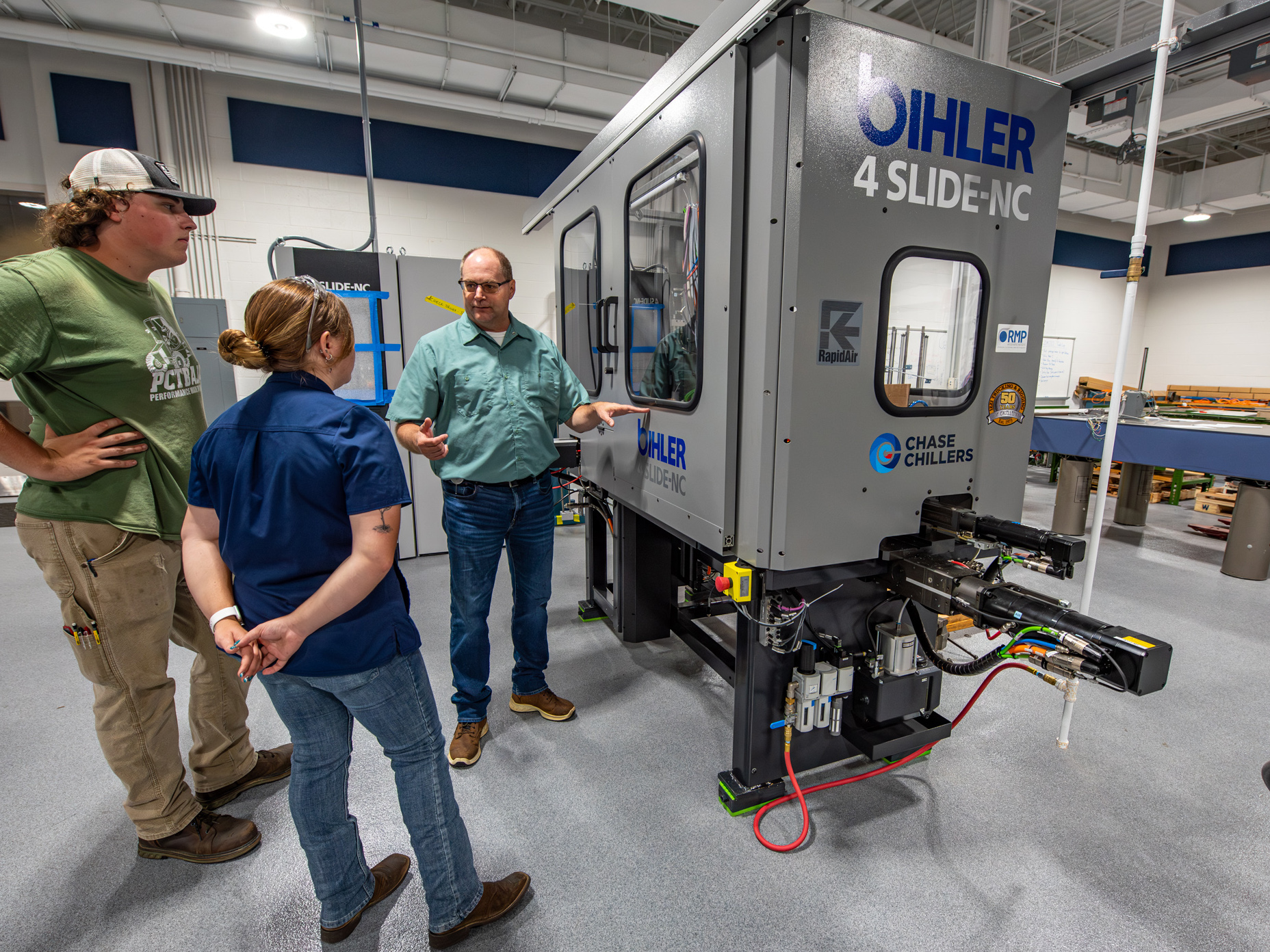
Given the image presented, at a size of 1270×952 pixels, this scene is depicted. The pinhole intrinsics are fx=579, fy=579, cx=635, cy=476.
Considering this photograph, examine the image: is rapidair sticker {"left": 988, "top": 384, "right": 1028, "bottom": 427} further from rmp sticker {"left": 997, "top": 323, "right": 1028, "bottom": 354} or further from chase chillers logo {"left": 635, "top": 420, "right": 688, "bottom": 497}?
chase chillers logo {"left": 635, "top": 420, "right": 688, "bottom": 497}

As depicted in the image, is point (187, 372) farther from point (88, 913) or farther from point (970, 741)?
point (970, 741)

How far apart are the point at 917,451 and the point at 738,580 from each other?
59 centimetres

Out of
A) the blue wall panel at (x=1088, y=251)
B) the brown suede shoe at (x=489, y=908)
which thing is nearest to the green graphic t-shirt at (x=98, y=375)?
the brown suede shoe at (x=489, y=908)

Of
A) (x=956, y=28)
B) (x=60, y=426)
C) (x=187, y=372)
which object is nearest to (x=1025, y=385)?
(x=187, y=372)

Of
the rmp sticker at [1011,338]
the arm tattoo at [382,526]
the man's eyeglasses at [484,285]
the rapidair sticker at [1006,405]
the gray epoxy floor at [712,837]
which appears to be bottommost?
the gray epoxy floor at [712,837]

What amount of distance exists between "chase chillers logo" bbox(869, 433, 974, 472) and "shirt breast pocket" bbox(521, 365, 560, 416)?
3.60ft

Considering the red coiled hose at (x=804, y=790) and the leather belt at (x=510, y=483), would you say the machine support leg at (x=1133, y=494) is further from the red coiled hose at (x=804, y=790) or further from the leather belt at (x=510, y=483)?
the leather belt at (x=510, y=483)

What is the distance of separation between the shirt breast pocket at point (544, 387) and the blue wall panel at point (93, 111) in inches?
189

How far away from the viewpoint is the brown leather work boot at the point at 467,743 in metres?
1.96

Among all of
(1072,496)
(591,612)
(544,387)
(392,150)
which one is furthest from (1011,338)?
(392,150)

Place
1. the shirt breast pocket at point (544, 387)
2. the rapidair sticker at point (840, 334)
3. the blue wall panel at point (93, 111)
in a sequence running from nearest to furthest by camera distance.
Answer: the rapidair sticker at point (840, 334) → the shirt breast pocket at point (544, 387) → the blue wall panel at point (93, 111)

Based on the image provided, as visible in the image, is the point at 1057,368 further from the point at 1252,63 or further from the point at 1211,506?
the point at 1252,63

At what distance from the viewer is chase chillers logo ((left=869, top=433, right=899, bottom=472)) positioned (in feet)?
4.87

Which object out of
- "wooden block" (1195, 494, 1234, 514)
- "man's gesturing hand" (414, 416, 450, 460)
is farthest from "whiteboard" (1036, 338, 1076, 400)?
"man's gesturing hand" (414, 416, 450, 460)
